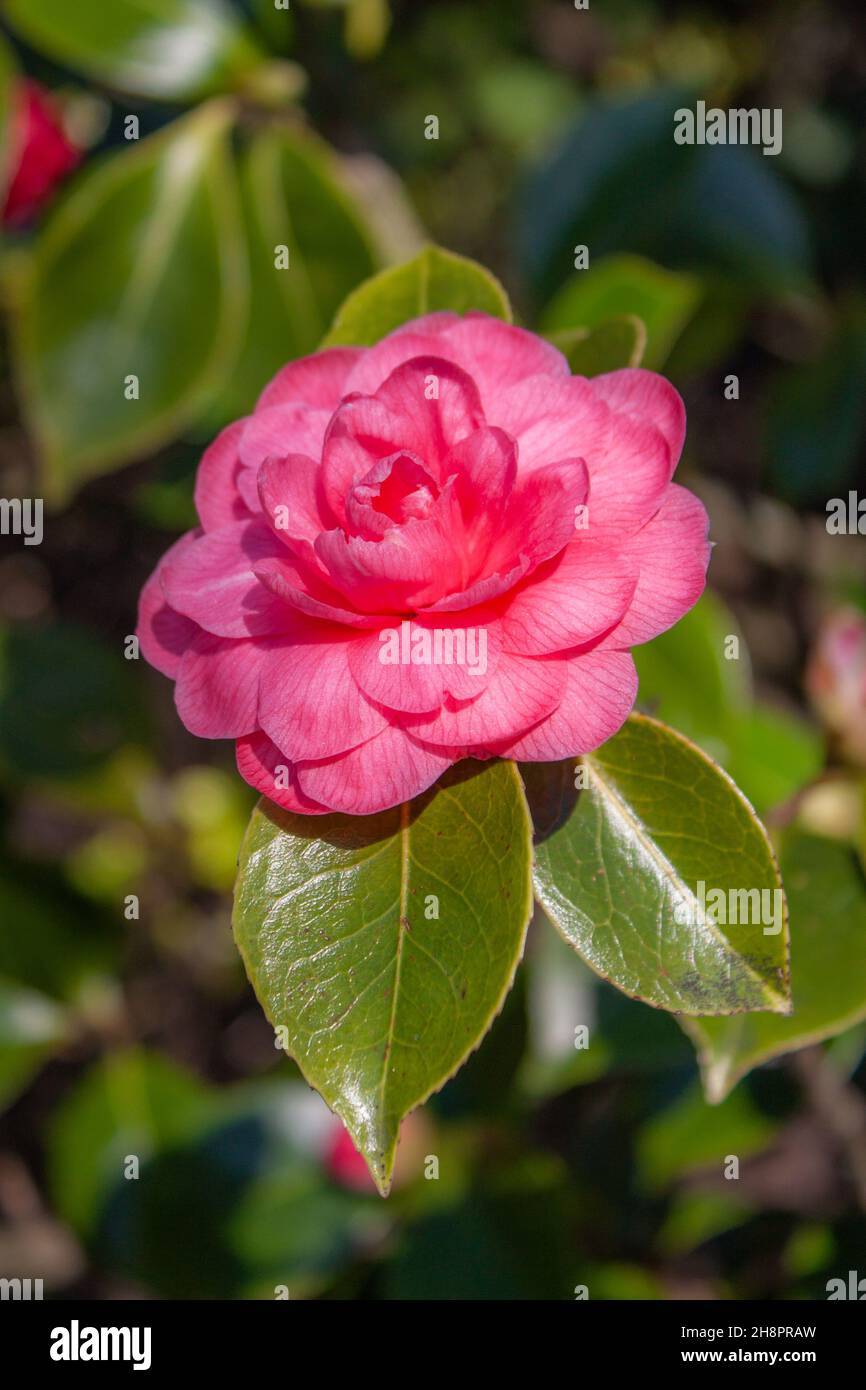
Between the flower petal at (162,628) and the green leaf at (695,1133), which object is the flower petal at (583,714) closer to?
the flower petal at (162,628)

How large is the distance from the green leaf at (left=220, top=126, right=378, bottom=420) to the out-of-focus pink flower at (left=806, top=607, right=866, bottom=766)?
62 centimetres

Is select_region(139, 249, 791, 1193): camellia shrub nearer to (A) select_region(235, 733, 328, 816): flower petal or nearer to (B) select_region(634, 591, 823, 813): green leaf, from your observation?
(A) select_region(235, 733, 328, 816): flower petal

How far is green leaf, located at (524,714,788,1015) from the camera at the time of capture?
0.67 metres

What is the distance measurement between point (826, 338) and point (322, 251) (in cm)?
74

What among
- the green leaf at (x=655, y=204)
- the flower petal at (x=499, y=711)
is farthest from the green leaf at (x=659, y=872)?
the green leaf at (x=655, y=204)

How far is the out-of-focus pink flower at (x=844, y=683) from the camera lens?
1.07m

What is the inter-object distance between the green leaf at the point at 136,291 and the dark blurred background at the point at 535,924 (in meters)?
0.16

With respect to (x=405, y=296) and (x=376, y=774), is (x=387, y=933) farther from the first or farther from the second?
(x=405, y=296)

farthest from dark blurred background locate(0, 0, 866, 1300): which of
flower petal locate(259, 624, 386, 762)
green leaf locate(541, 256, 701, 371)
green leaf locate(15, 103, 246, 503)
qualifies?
flower petal locate(259, 624, 386, 762)

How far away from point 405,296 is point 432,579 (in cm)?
30

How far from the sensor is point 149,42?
51.4 inches

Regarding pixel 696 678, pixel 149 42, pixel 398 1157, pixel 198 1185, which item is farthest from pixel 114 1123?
pixel 149 42

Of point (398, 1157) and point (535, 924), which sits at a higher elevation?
point (535, 924)
